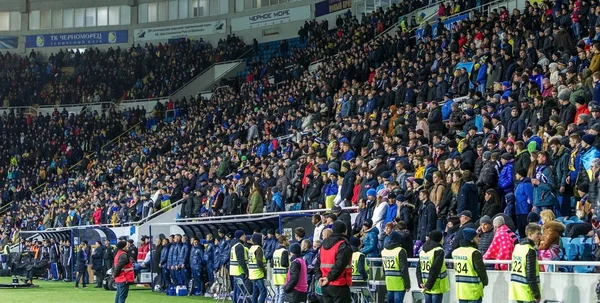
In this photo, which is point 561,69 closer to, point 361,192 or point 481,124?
point 481,124

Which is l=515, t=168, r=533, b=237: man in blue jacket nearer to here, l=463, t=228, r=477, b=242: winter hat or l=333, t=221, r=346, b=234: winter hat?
l=463, t=228, r=477, b=242: winter hat

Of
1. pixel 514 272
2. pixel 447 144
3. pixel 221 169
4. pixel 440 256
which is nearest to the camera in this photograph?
pixel 514 272

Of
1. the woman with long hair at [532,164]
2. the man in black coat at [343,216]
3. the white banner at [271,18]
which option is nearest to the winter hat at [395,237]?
the woman with long hair at [532,164]

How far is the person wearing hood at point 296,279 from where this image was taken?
15641 mm

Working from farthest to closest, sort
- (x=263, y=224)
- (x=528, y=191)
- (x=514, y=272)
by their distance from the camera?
(x=263, y=224), (x=528, y=191), (x=514, y=272)

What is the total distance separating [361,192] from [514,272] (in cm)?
897

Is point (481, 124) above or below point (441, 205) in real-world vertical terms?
→ above

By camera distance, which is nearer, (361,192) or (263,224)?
(361,192)

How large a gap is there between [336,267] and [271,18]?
40.7 m

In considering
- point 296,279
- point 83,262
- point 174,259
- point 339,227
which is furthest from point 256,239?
point 83,262

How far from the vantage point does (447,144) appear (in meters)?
20.1

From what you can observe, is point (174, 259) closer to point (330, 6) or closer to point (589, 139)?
point (589, 139)

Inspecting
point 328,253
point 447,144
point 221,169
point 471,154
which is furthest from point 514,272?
point 221,169

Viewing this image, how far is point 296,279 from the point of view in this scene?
15.6 m
